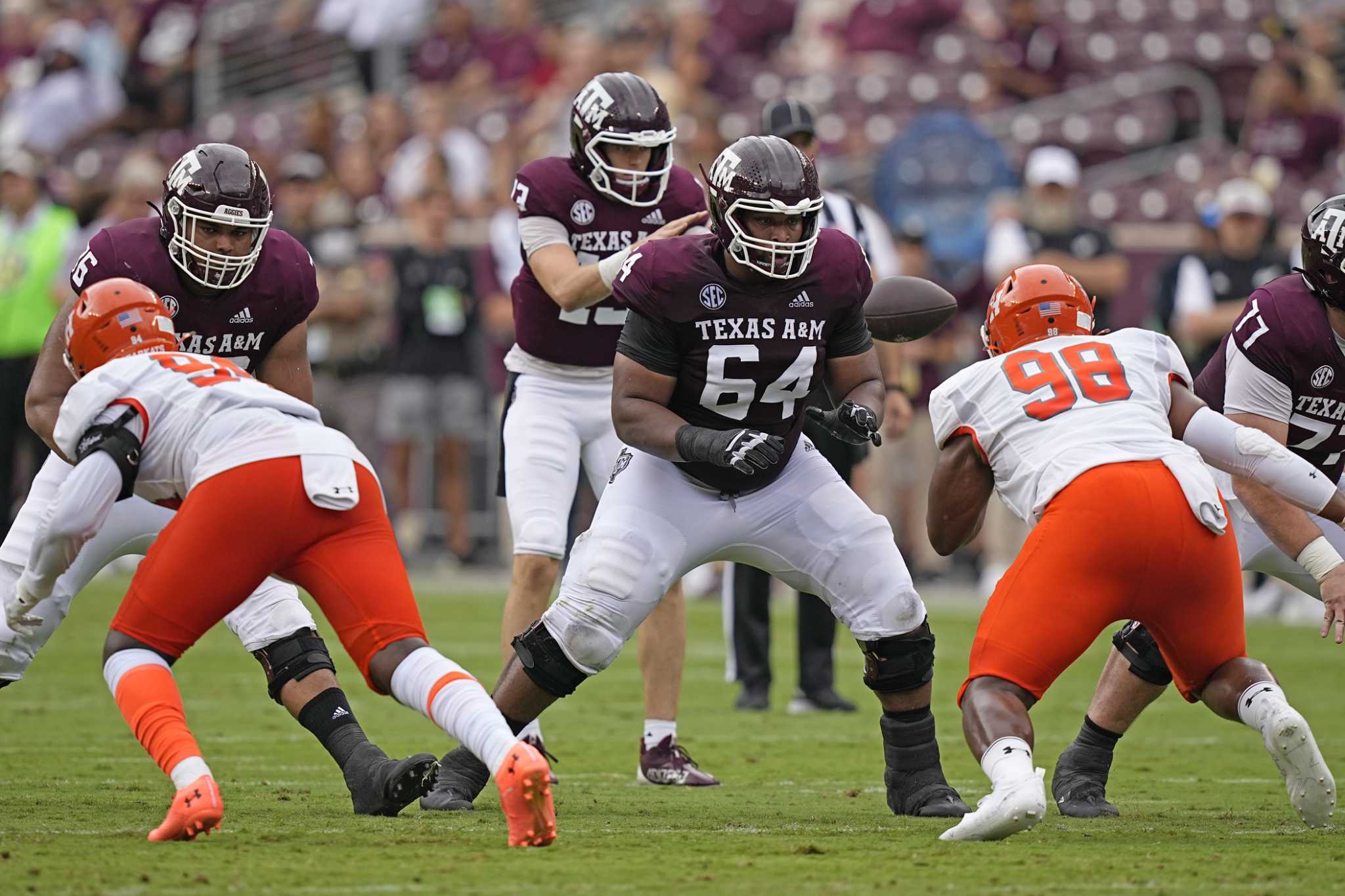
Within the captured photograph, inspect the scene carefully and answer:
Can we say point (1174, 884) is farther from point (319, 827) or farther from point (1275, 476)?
point (319, 827)

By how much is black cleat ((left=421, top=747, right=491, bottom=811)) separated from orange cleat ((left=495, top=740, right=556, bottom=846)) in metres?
0.88

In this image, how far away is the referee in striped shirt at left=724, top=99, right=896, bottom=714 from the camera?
7.77 meters

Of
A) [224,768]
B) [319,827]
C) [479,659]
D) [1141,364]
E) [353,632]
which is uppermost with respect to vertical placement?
[1141,364]

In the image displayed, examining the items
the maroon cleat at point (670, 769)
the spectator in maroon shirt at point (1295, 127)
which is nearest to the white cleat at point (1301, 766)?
the maroon cleat at point (670, 769)

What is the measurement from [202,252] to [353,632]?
4.05ft

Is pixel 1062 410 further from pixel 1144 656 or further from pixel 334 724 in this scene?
pixel 334 724

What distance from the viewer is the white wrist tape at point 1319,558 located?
5031 mm

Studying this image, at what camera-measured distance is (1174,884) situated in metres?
4.10

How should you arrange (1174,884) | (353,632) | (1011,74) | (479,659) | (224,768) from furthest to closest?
1. (1011,74)
2. (479,659)
3. (224,768)
4. (353,632)
5. (1174,884)

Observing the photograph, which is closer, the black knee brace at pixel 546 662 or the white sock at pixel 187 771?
the white sock at pixel 187 771

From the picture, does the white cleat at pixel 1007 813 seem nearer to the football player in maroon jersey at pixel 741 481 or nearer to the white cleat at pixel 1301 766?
the football player in maroon jersey at pixel 741 481

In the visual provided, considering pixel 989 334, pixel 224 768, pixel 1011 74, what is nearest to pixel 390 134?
pixel 1011 74

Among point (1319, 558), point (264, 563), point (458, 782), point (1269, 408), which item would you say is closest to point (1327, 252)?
point (1269, 408)

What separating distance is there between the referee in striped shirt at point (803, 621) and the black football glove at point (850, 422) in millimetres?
2616
